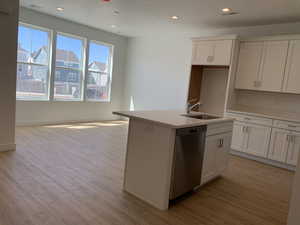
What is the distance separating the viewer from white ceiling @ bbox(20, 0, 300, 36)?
3.78 meters

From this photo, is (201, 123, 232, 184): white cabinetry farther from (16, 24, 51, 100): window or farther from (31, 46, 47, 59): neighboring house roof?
(31, 46, 47, 59): neighboring house roof

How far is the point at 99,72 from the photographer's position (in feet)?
23.4

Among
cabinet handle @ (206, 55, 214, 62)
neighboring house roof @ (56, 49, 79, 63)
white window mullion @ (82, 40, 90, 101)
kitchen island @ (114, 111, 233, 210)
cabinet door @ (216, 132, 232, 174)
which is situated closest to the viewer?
kitchen island @ (114, 111, 233, 210)

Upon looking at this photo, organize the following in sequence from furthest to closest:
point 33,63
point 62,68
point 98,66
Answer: point 98,66 < point 62,68 < point 33,63

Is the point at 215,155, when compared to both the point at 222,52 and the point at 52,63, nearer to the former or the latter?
the point at 222,52

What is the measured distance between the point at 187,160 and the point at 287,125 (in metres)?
2.56

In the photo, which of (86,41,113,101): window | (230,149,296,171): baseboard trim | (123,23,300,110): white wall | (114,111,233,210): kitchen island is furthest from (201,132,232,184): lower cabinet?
(86,41,113,101): window

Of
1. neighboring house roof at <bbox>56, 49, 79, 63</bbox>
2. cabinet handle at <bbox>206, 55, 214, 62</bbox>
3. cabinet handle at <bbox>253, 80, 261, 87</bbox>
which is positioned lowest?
cabinet handle at <bbox>253, 80, 261, 87</bbox>

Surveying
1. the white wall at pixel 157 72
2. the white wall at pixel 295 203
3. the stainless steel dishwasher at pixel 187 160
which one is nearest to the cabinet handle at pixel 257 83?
the white wall at pixel 157 72

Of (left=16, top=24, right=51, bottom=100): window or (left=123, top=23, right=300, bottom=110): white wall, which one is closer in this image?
(left=16, top=24, right=51, bottom=100): window

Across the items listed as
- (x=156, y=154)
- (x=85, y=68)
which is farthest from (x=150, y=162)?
(x=85, y=68)

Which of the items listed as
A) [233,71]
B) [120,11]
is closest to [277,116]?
[233,71]

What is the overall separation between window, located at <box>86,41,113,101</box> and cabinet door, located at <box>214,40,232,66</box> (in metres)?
3.69

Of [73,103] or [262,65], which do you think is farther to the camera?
[73,103]
